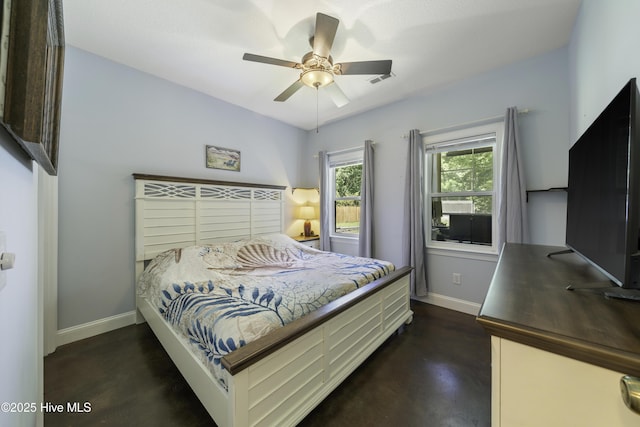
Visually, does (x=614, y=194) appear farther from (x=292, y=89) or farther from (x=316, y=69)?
(x=292, y=89)

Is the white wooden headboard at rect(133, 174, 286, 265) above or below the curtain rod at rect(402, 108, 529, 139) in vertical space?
below

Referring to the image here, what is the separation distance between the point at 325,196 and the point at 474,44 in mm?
2660

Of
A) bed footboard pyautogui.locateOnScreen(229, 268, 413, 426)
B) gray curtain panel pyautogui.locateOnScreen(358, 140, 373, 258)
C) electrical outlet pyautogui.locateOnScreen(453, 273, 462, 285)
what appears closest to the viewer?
bed footboard pyautogui.locateOnScreen(229, 268, 413, 426)

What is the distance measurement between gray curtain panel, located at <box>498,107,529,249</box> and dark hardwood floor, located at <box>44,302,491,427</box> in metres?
1.07

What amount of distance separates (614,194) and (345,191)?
342cm

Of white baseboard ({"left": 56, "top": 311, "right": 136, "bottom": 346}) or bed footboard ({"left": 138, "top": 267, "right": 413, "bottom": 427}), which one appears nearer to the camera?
bed footboard ({"left": 138, "top": 267, "right": 413, "bottom": 427})

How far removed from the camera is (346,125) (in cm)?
391

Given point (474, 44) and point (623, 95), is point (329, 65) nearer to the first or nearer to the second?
point (474, 44)

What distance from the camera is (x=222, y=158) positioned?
3301 mm

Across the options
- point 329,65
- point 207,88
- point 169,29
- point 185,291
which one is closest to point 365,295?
point 185,291

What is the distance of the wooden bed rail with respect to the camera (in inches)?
42.1

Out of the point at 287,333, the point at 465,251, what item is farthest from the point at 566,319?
the point at 465,251

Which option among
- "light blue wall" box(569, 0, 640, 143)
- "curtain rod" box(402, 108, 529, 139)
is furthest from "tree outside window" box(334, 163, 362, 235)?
"light blue wall" box(569, 0, 640, 143)

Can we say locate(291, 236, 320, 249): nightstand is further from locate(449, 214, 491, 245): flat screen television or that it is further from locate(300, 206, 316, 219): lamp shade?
locate(449, 214, 491, 245): flat screen television
